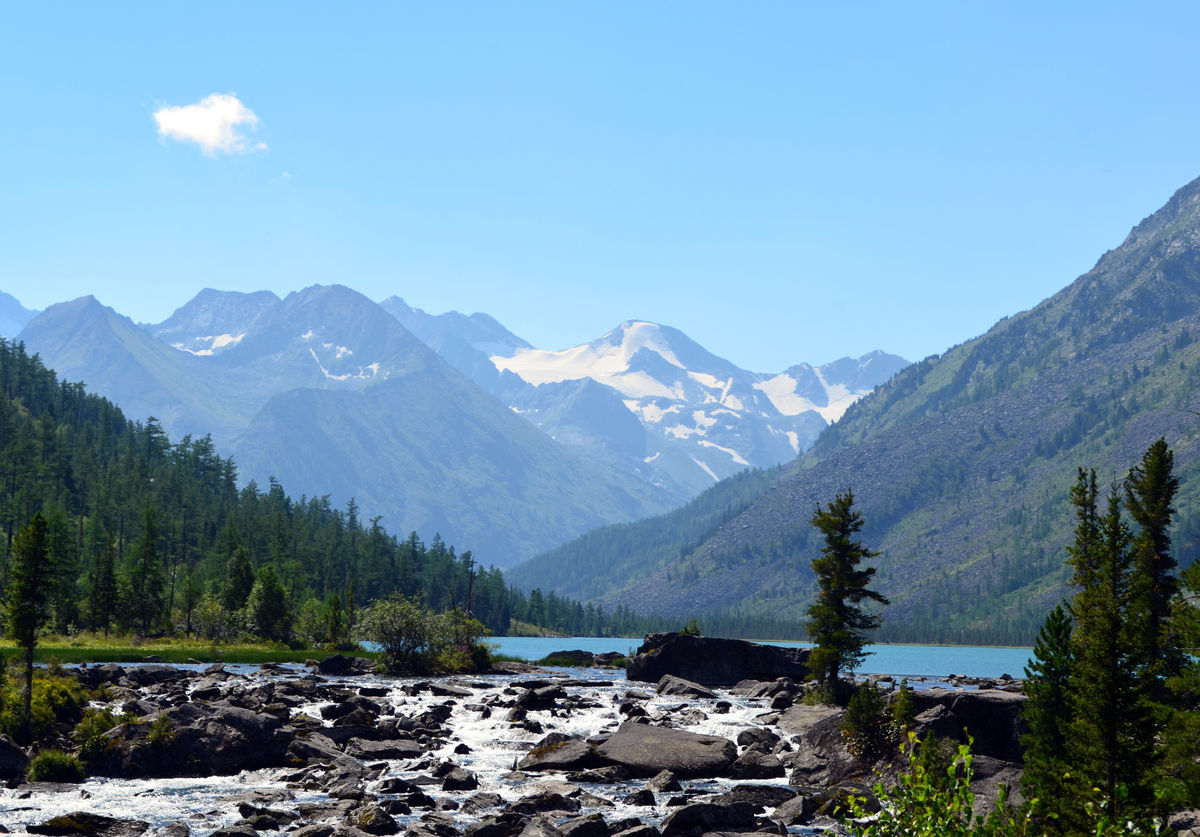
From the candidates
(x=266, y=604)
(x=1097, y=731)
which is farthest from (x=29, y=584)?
(x=266, y=604)

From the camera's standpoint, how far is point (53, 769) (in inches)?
2194

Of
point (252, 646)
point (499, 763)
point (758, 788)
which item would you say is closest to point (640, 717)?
point (499, 763)

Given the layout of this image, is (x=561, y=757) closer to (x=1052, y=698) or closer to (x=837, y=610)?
(x=1052, y=698)

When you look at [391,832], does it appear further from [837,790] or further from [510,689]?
[510,689]

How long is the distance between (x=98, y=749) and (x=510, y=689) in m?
53.0

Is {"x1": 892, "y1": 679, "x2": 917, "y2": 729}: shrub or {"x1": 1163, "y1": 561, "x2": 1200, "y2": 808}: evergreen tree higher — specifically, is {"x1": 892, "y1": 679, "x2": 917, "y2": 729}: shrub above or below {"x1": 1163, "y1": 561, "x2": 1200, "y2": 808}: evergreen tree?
below

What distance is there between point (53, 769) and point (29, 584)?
1403cm

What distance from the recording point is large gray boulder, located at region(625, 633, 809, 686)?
13438 cm

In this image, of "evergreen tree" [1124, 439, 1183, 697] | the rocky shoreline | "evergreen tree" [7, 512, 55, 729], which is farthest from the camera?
"evergreen tree" [1124, 439, 1183, 697]

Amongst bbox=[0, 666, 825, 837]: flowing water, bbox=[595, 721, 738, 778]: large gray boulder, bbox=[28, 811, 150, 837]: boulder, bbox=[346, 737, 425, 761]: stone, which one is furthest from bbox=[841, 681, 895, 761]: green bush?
bbox=[28, 811, 150, 837]: boulder

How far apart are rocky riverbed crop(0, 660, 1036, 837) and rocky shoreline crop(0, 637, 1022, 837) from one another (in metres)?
0.13

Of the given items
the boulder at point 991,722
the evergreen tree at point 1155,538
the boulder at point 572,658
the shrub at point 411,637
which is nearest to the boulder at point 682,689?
the shrub at point 411,637

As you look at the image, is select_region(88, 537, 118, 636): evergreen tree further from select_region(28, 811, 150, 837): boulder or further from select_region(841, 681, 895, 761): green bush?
select_region(841, 681, 895, 761): green bush

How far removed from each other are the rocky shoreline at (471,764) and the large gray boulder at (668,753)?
0.42 ft
